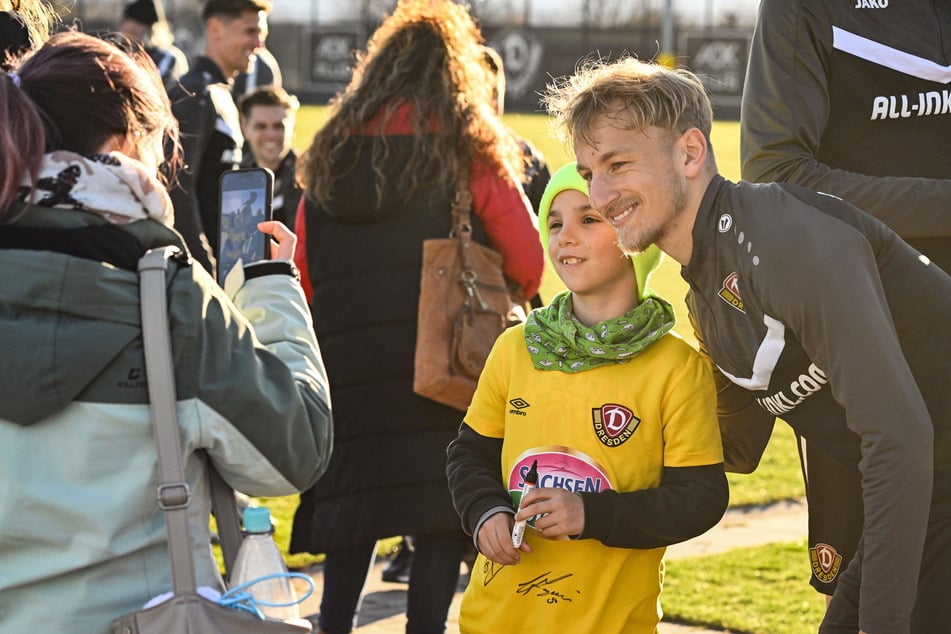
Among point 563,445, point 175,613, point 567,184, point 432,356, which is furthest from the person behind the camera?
point 432,356

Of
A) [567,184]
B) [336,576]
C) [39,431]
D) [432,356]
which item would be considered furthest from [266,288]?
[336,576]

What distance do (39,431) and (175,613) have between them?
0.39 meters

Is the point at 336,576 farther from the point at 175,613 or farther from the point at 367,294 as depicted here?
the point at 175,613

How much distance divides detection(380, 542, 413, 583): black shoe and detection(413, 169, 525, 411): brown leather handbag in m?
1.46

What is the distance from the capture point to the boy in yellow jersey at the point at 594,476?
288 centimetres

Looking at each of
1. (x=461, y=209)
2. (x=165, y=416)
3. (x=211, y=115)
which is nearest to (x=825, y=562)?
(x=165, y=416)

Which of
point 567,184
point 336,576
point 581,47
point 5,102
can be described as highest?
point 5,102

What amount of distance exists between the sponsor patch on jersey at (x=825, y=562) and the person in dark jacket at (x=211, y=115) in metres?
3.30

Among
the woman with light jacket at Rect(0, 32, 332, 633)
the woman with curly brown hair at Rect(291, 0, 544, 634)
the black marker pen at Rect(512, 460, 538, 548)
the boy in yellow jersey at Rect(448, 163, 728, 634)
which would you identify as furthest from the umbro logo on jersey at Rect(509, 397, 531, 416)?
the woman with curly brown hair at Rect(291, 0, 544, 634)

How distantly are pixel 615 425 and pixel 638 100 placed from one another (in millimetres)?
691

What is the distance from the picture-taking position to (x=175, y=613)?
7.72 feet

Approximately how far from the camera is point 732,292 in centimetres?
268

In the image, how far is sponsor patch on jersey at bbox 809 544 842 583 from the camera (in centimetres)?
325
